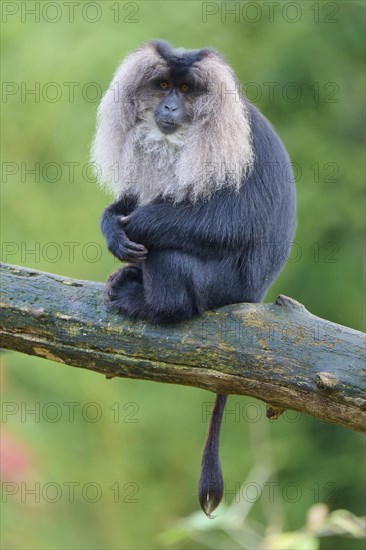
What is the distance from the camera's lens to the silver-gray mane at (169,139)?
4.14 meters

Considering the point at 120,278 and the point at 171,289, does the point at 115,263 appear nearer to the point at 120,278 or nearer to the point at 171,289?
the point at 120,278

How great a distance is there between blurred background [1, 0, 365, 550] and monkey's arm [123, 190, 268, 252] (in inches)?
157

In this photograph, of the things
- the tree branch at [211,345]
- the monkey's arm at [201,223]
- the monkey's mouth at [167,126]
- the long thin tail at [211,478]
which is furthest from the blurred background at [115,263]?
the monkey's mouth at [167,126]

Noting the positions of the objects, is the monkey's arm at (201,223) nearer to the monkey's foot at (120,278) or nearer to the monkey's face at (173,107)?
the monkey's foot at (120,278)

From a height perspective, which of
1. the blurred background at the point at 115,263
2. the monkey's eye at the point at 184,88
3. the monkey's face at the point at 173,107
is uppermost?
the monkey's eye at the point at 184,88

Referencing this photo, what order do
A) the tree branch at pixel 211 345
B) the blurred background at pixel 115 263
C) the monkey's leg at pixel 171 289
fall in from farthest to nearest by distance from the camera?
the blurred background at pixel 115 263 → the monkey's leg at pixel 171 289 → the tree branch at pixel 211 345

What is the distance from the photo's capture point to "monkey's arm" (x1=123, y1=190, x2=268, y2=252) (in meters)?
4.14

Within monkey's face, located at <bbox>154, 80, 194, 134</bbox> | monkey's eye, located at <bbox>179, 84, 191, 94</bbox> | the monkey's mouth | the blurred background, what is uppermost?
monkey's eye, located at <bbox>179, 84, 191, 94</bbox>

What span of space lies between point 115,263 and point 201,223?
4.36m

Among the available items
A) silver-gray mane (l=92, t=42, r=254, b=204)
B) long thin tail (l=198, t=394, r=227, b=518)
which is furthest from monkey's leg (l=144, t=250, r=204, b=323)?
long thin tail (l=198, t=394, r=227, b=518)

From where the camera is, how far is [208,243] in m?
4.19

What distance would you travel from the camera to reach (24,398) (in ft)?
27.1

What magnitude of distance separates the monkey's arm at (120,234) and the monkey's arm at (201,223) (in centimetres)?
6

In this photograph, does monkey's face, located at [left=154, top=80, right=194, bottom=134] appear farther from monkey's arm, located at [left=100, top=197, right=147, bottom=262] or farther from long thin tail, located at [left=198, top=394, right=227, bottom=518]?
long thin tail, located at [left=198, top=394, right=227, bottom=518]
